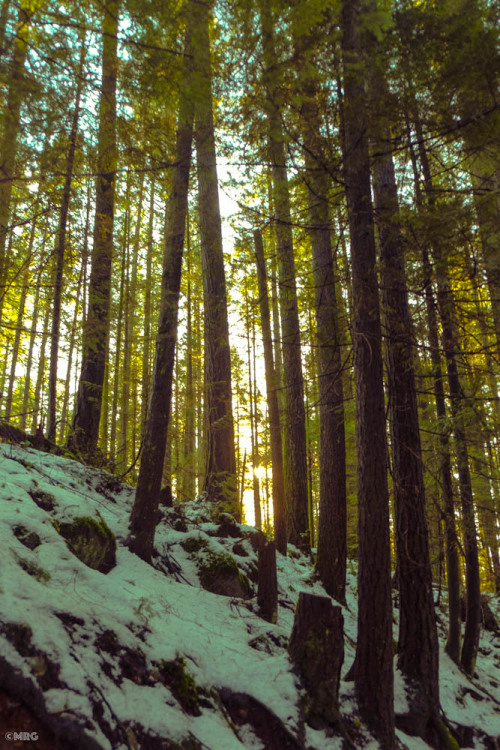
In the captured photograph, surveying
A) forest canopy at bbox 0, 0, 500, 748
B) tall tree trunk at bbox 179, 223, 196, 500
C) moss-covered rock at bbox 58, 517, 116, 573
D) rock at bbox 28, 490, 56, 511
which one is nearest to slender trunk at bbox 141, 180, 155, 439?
tall tree trunk at bbox 179, 223, 196, 500

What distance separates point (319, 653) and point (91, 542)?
8.38ft

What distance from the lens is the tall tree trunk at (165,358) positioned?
16.9 feet

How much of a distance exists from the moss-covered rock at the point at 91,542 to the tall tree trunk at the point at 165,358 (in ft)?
1.80

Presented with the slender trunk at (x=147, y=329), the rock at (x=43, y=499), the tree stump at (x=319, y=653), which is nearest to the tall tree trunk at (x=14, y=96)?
the slender trunk at (x=147, y=329)

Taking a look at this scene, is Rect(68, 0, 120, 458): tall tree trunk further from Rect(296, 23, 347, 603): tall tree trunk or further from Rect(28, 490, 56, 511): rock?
Rect(296, 23, 347, 603): tall tree trunk

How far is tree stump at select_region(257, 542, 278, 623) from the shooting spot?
5234mm

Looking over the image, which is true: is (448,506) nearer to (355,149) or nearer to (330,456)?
(330,456)

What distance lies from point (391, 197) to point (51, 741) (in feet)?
20.6

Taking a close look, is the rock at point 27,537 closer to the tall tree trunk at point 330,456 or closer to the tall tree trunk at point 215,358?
the tall tree trunk at point 215,358

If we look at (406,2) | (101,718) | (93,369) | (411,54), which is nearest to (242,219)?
(411,54)

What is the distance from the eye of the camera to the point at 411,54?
4500mm

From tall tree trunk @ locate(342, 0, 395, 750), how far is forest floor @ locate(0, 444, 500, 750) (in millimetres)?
354

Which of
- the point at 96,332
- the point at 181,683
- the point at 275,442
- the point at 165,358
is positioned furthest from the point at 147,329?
the point at 181,683

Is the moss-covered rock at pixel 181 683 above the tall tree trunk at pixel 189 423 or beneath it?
beneath
